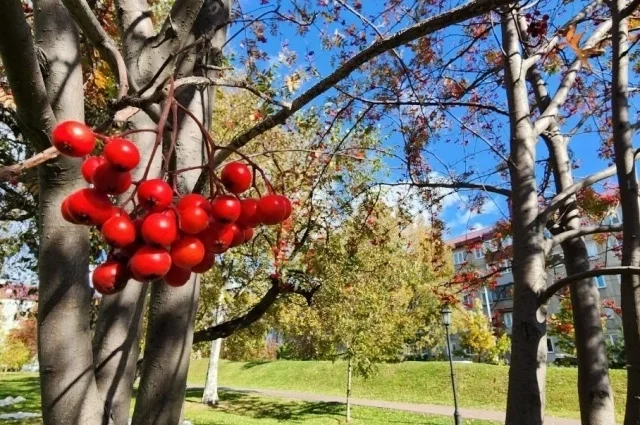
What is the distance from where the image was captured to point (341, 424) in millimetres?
12508

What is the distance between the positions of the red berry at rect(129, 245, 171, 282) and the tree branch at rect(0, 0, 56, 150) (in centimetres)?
63

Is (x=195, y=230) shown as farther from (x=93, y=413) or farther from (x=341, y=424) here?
(x=341, y=424)

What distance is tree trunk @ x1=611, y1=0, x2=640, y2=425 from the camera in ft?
11.5

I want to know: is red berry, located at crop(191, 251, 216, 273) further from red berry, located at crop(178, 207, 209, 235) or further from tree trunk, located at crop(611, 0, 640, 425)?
tree trunk, located at crop(611, 0, 640, 425)

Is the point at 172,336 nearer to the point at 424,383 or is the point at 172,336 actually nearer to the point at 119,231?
the point at 119,231

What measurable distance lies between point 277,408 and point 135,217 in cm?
1627

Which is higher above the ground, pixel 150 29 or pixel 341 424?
pixel 150 29

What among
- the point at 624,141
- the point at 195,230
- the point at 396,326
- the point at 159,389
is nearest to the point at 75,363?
the point at 159,389

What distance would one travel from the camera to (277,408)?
1590cm

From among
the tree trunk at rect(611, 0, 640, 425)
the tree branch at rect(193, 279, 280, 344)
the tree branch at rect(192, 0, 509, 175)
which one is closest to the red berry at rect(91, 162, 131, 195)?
the tree branch at rect(192, 0, 509, 175)

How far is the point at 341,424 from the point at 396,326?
4823 mm

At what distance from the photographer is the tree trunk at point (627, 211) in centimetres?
349

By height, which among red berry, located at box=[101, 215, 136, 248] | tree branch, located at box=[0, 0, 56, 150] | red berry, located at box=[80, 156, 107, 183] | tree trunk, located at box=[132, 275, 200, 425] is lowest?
tree trunk, located at box=[132, 275, 200, 425]

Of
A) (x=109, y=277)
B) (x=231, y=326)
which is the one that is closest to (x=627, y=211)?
(x=231, y=326)
